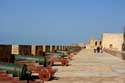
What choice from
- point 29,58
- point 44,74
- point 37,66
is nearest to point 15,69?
point 44,74

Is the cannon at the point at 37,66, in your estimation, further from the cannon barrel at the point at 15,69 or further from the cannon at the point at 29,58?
the cannon barrel at the point at 15,69

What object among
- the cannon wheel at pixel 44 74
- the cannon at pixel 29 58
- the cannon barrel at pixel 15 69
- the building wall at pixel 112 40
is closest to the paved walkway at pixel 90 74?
the cannon wheel at pixel 44 74

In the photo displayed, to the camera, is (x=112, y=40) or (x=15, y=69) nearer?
(x=15, y=69)

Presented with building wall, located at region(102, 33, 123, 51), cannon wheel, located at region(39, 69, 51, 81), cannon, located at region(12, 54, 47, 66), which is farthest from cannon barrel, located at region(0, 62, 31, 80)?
building wall, located at region(102, 33, 123, 51)

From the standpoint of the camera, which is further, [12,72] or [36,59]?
[36,59]

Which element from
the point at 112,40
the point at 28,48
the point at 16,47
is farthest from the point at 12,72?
the point at 112,40

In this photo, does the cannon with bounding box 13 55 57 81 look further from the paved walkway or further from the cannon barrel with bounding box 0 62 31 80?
the cannon barrel with bounding box 0 62 31 80

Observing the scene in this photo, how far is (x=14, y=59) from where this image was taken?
16406 millimetres

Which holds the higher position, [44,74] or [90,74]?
[44,74]

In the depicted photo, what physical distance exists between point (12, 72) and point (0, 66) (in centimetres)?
34

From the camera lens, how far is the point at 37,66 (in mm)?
14836

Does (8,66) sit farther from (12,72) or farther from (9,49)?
(9,49)

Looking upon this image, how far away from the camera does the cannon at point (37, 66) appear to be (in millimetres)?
13883

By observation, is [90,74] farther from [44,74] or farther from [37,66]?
[44,74]
